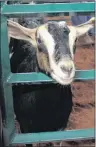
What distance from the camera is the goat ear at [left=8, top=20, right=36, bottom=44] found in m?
2.33

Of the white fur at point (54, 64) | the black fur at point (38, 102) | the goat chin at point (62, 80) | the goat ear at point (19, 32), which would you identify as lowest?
the black fur at point (38, 102)

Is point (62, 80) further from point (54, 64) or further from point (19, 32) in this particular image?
point (19, 32)

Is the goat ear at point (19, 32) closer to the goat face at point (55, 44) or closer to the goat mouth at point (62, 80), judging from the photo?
the goat face at point (55, 44)

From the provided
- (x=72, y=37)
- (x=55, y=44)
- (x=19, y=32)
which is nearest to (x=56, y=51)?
(x=55, y=44)

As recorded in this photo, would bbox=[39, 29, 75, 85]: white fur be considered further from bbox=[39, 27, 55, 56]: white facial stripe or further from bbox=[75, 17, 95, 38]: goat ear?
bbox=[75, 17, 95, 38]: goat ear

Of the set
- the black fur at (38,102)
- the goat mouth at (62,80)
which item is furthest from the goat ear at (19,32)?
the goat mouth at (62,80)

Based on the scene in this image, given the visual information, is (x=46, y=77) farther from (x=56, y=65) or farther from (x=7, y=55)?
(x=7, y=55)

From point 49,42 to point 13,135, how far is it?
0.59 meters

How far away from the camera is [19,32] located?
2.41 meters

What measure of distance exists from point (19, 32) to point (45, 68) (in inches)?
11.0

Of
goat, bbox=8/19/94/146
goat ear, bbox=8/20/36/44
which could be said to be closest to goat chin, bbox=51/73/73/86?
goat, bbox=8/19/94/146

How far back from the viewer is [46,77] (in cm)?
226

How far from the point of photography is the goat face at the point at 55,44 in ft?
7.25

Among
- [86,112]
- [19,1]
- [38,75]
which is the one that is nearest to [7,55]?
[38,75]
